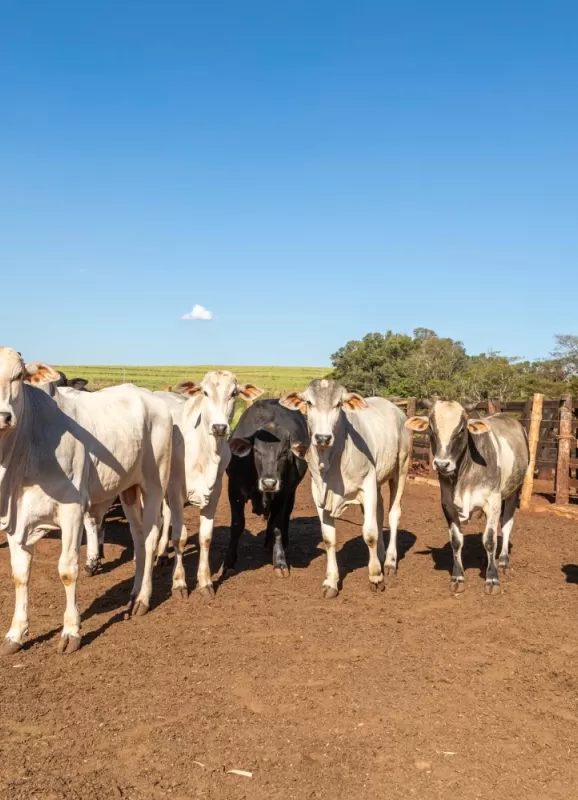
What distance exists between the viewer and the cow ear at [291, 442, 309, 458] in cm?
803

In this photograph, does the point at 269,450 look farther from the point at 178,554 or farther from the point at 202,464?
the point at 178,554

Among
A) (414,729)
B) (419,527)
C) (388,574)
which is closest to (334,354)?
(419,527)

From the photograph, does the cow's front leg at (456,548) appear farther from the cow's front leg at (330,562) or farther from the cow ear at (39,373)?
the cow ear at (39,373)

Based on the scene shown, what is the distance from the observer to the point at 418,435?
60.5ft

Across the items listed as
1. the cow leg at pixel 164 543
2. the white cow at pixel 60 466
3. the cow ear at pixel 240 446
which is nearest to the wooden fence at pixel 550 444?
the cow ear at pixel 240 446

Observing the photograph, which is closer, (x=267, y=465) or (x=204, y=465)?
(x=204, y=465)

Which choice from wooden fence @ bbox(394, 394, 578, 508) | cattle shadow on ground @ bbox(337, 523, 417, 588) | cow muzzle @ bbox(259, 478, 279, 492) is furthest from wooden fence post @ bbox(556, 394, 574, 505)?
cow muzzle @ bbox(259, 478, 279, 492)

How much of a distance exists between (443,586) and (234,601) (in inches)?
95.8

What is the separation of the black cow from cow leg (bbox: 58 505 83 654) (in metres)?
2.60

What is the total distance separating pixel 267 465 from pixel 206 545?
1146 millimetres

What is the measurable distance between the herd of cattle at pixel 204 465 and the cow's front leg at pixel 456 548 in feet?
0.05

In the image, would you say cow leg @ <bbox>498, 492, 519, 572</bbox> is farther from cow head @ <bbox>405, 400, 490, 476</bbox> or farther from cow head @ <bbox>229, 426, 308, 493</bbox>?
cow head @ <bbox>229, 426, 308, 493</bbox>

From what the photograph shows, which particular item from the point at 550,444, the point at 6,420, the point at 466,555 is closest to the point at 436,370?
the point at 550,444

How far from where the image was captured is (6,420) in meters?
4.99
